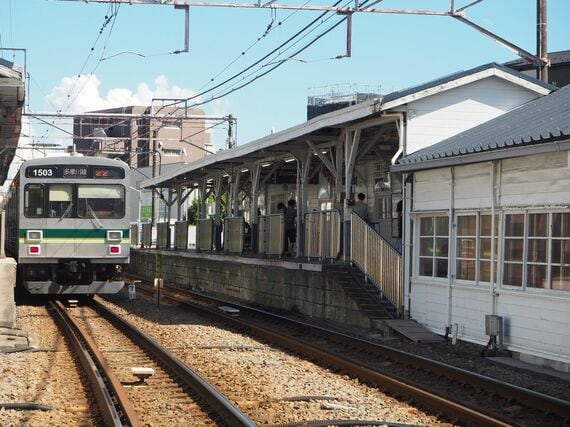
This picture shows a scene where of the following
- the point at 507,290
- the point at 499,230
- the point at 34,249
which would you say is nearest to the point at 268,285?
the point at 34,249

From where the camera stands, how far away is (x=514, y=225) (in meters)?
12.6

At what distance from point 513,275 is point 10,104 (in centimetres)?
729

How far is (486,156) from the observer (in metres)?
12.7

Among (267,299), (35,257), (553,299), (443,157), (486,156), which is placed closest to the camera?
(553,299)

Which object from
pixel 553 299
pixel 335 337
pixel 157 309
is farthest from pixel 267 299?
pixel 553 299

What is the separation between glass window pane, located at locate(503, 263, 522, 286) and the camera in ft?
40.7

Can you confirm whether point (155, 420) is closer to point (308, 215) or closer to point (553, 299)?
point (553, 299)

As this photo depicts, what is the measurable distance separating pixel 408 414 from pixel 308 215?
483 inches

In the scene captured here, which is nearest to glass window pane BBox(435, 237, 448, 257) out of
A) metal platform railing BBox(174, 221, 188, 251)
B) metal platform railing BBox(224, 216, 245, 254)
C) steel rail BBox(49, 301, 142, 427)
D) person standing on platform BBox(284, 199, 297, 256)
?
steel rail BBox(49, 301, 142, 427)

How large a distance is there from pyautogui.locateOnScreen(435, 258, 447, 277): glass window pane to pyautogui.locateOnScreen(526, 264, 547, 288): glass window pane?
248 cm

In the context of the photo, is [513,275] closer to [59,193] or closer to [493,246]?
[493,246]

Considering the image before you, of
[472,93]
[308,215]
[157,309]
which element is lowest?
[157,309]

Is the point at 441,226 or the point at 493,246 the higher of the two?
the point at 441,226

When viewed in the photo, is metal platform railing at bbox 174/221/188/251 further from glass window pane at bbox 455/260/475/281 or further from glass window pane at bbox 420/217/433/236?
glass window pane at bbox 455/260/475/281
